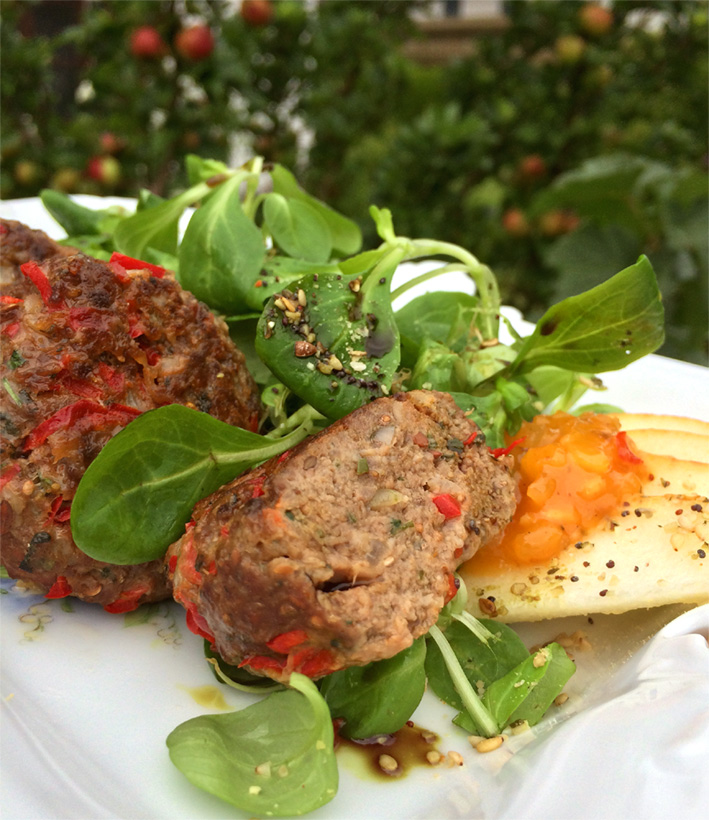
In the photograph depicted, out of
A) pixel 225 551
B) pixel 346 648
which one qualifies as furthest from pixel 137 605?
pixel 346 648

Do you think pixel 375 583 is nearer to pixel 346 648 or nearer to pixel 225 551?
pixel 346 648

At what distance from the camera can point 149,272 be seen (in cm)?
197

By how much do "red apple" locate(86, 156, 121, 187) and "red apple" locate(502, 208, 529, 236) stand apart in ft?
8.50

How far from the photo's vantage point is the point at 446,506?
1646 millimetres

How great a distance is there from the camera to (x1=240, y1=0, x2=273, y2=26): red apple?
4.36 m

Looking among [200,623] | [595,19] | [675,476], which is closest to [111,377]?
[200,623]

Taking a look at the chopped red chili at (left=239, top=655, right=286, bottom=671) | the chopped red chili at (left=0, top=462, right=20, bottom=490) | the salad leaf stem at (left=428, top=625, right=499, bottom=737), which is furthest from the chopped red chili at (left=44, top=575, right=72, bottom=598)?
the salad leaf stem at (left=428, top=625, right=499, bottom=737)

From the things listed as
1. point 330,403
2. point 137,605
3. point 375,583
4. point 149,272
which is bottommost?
point 137,605

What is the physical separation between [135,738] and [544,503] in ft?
3.67

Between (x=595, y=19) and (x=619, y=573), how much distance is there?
4.21 meters

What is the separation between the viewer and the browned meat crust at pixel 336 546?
1422 mm

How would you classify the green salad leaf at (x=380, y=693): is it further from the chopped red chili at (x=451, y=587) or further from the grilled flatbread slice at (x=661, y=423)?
the grilled flatbread slice at (x=661, y=423)

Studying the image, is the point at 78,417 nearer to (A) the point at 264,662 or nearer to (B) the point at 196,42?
(A) the point at 264,662

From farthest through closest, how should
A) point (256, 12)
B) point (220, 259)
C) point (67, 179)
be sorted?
1. point (67, 179)
2. point (256, 12)
3. point (220, 259)
